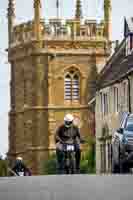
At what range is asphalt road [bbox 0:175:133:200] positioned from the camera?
808 inches

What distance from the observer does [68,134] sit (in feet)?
102

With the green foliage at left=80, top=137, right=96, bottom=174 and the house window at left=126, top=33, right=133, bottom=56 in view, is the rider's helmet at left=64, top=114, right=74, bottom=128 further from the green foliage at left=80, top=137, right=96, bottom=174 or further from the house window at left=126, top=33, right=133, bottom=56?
the green foliage at left=80, top=137, right=96, bottom=174

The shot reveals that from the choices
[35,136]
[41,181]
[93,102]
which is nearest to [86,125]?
[35,136]

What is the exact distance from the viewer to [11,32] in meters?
121

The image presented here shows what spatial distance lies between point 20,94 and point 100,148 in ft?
122

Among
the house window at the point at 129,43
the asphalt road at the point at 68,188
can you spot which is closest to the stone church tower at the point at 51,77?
the house window at the point at 129,43

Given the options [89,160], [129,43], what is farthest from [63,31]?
[129,43]

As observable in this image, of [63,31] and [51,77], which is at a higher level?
[63,31]

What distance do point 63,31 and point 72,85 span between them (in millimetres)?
4585

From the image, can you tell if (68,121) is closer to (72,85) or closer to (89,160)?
(89,160)

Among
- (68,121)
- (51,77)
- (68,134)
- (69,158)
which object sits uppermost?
(68,121)

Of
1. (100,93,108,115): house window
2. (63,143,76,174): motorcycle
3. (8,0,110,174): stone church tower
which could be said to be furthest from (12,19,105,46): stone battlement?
(63,143,76,174): motorcycle

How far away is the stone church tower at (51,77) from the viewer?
368 ft

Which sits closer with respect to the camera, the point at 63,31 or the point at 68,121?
the point at 68,121
